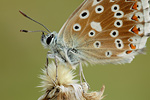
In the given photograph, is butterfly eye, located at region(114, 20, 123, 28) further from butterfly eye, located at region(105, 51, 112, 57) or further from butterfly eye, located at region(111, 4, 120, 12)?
butterfly eye, located at region(105, 51, 112, 57)

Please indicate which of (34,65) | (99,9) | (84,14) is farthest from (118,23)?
(34,65)

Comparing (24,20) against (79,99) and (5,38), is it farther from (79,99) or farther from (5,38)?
(79,99)

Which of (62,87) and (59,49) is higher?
(59,49)

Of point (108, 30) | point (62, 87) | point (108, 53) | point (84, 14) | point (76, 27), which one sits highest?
point (84, 14)

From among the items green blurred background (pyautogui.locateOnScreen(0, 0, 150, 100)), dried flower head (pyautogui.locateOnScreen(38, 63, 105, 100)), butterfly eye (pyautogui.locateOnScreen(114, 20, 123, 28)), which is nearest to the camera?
dried flower head (pyautogui.locateOnScreen(38, 63, 105, 100))

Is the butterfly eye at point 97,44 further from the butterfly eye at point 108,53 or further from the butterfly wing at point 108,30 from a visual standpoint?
the butterfly eye at point 108,53

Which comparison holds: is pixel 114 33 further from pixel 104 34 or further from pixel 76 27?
pixel 76 27

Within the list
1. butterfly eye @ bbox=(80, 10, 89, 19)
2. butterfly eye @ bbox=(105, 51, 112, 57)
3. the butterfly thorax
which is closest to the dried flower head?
the butterfly thorax

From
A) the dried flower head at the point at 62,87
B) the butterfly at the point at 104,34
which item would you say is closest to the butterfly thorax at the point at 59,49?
the butterfly at the point at 104,34
